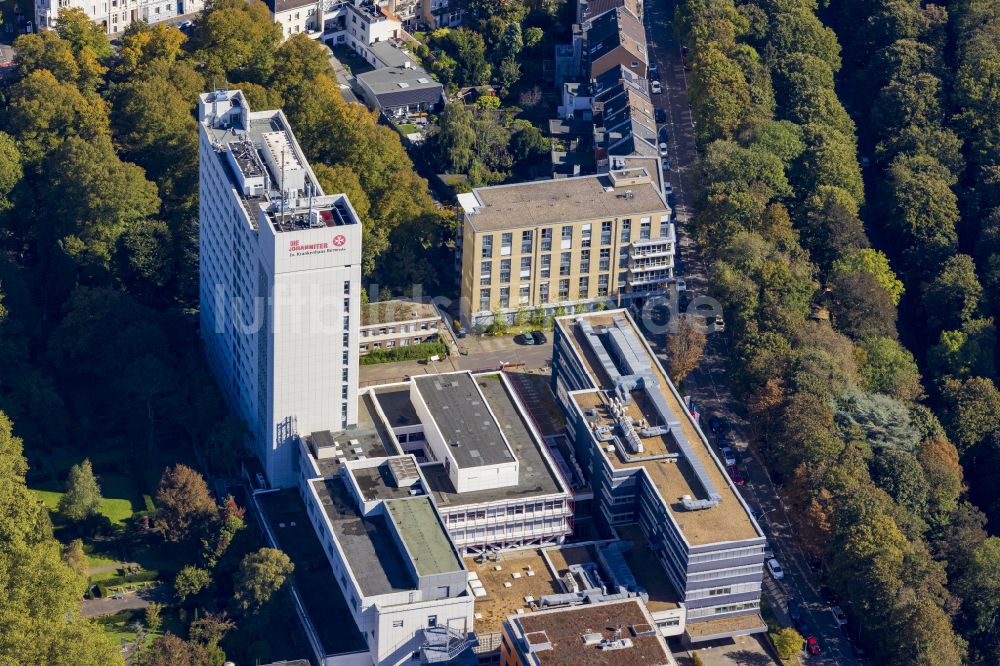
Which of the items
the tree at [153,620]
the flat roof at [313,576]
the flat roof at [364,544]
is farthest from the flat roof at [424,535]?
the tree at [153,620]

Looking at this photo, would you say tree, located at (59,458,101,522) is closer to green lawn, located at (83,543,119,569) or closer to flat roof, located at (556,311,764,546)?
green lawn, located at (83,543,119,569)

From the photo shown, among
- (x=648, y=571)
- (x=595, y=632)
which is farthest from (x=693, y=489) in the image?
(x=595, y=632)

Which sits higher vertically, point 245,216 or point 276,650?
point 245,216

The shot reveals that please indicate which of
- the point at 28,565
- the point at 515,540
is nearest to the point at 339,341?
the point at 515,540

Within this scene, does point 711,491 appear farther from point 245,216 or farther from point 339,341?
point 245,216

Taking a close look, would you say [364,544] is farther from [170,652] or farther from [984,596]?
[984,596]

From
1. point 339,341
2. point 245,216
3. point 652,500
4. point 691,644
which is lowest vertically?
point 691,644

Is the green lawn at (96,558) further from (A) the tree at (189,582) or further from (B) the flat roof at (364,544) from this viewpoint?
(B) the flat roof at (364,544)

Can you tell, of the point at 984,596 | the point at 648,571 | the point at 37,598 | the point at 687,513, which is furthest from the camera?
the point at 984,596

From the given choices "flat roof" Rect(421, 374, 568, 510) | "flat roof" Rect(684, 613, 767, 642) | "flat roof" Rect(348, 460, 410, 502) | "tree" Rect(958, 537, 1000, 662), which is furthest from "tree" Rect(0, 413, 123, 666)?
"tree" Rect(958, 537, 1000, 662)
